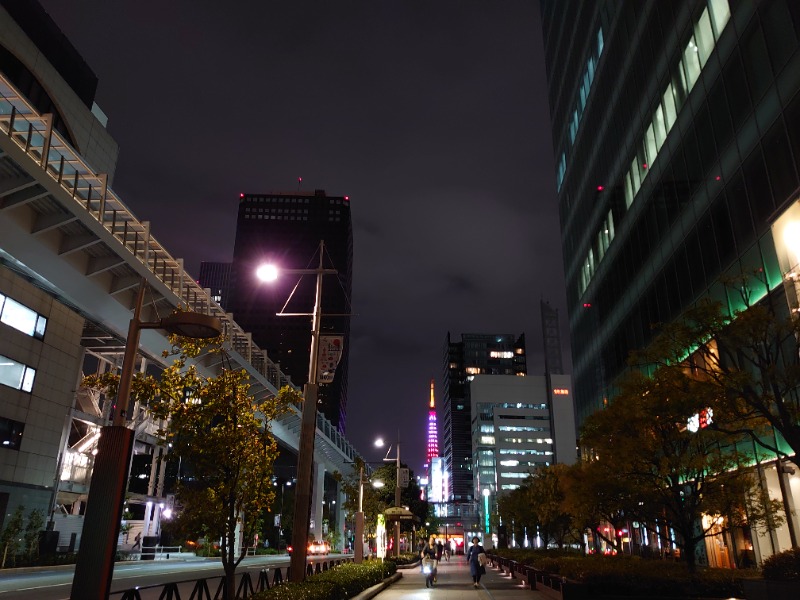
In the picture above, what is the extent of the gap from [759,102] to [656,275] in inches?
551

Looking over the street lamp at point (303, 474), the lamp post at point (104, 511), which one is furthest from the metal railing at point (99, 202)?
the lamp post at point (104, 511)

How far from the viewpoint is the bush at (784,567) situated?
1236 centimetres

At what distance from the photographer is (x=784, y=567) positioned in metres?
12.6

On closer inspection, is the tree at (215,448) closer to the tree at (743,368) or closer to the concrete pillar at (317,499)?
the tree at (743,368)

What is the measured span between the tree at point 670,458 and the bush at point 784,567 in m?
4.60

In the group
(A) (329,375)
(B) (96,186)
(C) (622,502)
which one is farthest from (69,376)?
(C) (622,502)

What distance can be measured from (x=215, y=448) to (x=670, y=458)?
556 inches

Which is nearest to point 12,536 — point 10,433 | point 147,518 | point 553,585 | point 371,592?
point 10,433

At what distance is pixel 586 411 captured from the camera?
53.6 metres

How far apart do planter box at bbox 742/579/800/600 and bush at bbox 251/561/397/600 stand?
962 cm

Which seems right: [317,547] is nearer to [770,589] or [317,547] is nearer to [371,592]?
[371,592]

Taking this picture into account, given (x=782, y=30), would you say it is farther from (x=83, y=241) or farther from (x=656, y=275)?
(x=83, y=241)

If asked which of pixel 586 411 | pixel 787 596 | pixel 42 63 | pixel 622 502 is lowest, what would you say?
pixel 787 596

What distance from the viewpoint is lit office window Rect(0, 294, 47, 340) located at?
3481 centimetres
